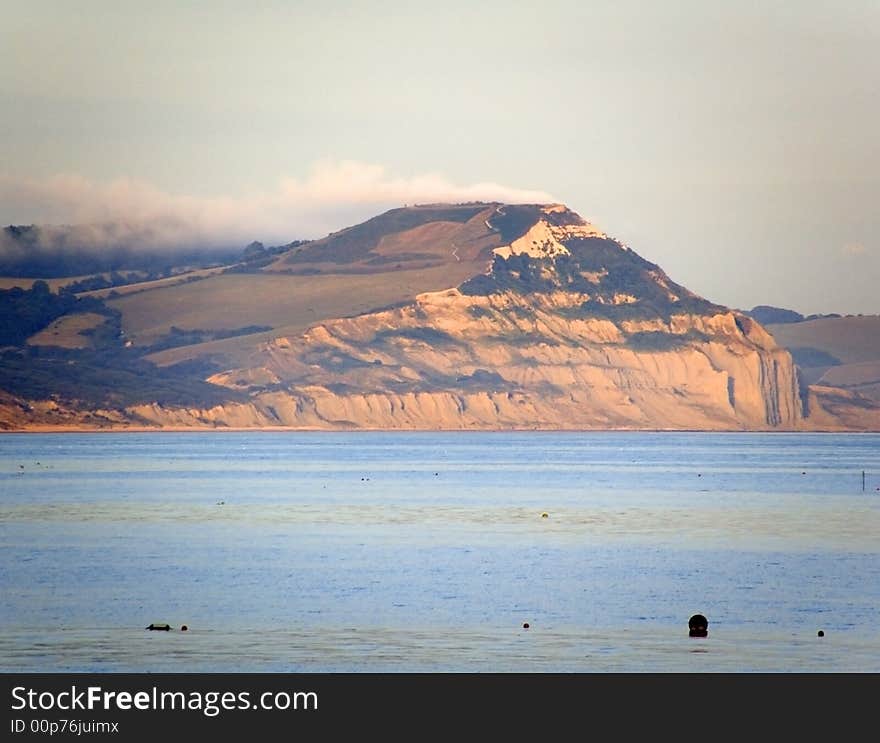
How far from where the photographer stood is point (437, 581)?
6869 cm

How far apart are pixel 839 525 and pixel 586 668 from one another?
56.8 metres

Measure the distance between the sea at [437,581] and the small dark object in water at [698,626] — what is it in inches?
15.4

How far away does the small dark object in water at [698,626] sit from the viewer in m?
53.1

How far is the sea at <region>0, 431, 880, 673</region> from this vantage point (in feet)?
161

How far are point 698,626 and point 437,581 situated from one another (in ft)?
57.0

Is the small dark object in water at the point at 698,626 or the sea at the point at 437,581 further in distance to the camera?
the small dark object in water at the point at 698,626
